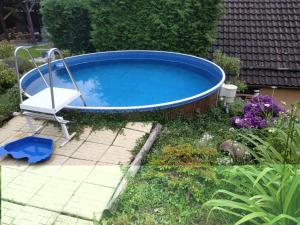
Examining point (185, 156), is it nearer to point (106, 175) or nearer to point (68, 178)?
point (106, 175)

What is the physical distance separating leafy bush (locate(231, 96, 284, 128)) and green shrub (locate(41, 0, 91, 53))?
22.7 feet

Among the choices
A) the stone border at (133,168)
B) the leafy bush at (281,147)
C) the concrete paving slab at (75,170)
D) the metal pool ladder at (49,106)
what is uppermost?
the metal pool ladder at (49,106)

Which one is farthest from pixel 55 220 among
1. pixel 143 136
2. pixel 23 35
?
pixel 23 35

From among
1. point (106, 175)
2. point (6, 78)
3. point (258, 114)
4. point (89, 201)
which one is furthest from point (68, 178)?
point (6, 78)

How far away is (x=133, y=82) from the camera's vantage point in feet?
30.8

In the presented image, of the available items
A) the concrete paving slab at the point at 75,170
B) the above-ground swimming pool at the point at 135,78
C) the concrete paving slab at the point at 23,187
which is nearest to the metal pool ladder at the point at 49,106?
the concrete paving slab at the point at 75,170

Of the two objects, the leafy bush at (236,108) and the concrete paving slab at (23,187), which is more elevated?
the concrete paving slab at (23,187)

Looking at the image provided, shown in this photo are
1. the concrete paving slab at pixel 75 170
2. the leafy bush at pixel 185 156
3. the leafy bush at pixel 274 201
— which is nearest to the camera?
the leafy bush at pixel 274 201

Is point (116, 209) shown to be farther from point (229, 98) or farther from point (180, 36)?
point (180, 36)

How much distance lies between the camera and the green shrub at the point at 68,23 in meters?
11.3

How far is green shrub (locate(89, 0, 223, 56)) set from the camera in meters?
10.2

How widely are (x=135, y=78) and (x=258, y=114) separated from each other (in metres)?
4.08

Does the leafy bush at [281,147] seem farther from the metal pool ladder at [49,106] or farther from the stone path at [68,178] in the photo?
the metal pool ladder at [49,106]

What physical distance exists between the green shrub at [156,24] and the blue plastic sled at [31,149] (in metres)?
6.08
